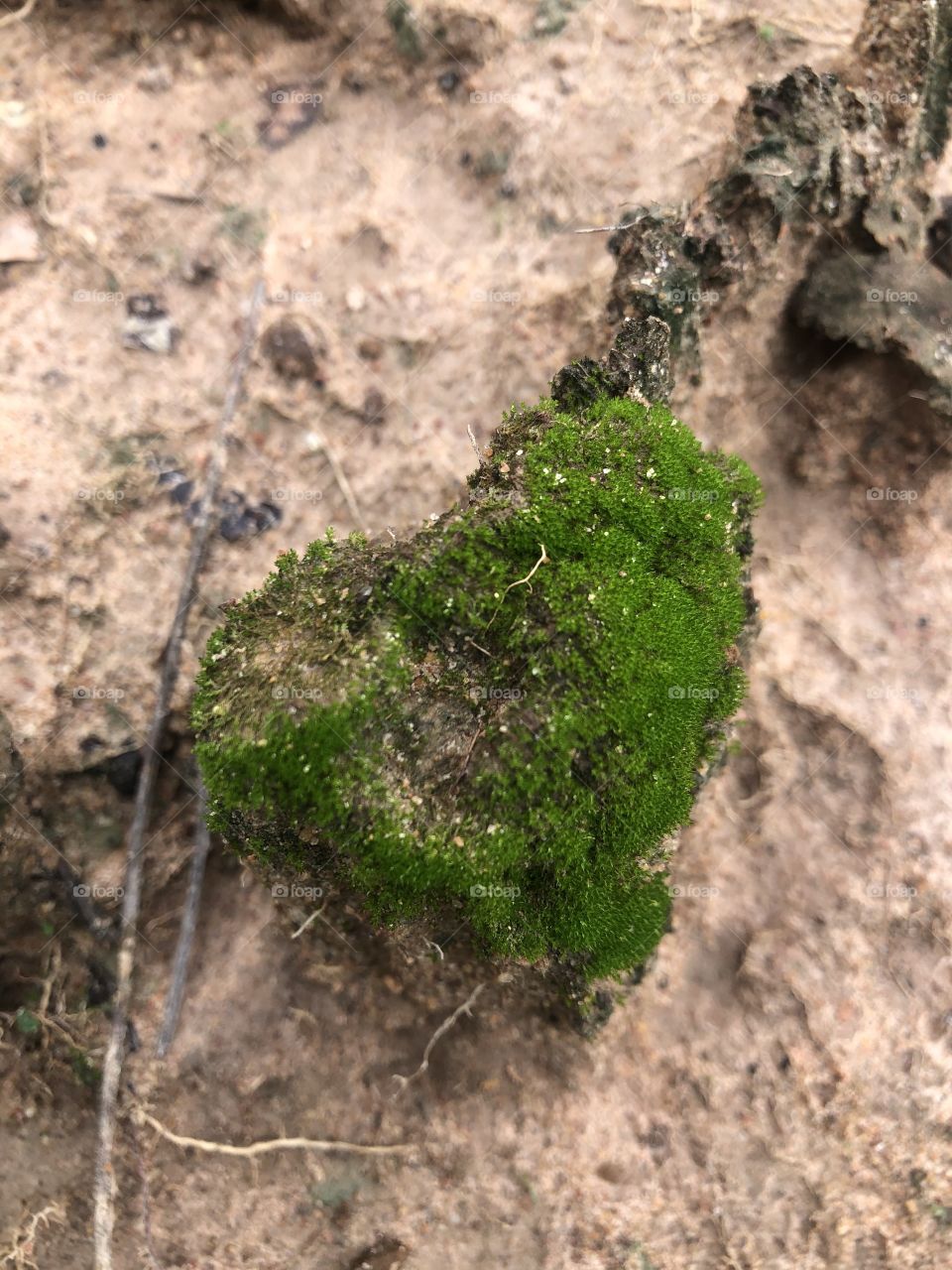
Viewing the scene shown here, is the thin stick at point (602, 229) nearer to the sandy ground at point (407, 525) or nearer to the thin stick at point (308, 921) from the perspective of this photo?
the sandy ground at point (407, 525)

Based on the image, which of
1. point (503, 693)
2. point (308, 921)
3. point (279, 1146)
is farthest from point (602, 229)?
point (279, 1146)

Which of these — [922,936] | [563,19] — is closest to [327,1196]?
[922,936]

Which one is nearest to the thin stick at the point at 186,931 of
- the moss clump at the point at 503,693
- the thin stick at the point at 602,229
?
the moss clump at the point at 503,693

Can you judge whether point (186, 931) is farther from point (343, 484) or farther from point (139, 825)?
point (343, 484)

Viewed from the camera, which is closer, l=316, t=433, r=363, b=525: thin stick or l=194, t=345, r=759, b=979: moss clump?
l=194, t=345, r=759, b=979: moss clump

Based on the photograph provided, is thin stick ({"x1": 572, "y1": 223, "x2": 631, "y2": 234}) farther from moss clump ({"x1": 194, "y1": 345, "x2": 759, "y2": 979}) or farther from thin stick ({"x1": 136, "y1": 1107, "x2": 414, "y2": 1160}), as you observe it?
thin stick ({"x1": 136, "y1": 1107, "x2": 414, "y2": 1160})

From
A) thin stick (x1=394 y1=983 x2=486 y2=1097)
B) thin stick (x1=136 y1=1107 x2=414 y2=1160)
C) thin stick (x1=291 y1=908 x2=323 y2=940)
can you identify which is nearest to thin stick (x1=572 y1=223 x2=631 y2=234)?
thin stick (x1=291 y1=908 x2=323 y2=940)
